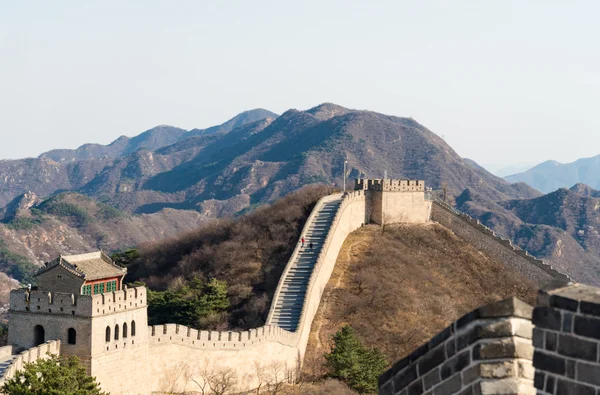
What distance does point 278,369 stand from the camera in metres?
35.6

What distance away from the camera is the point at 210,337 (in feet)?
106

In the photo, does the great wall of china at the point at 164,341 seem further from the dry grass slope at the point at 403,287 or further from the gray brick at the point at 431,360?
the gray brick at the point at 431,360

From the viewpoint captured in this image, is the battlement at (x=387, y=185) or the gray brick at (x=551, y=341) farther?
the battlement at (x=387, y=185)

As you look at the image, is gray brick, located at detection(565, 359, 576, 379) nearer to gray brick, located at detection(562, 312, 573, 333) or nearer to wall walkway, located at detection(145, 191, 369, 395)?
gray brick, located at detection(562, 312, 573, 333)

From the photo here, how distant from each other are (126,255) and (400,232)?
18131 mm

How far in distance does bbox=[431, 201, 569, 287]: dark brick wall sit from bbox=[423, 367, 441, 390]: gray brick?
49.0 metres

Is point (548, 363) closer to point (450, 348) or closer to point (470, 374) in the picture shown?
point (470, 374)

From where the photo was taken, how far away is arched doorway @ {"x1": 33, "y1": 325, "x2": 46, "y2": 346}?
28.1 metres

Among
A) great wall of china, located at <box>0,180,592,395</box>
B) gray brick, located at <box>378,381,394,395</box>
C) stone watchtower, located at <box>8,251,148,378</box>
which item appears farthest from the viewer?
great wall of china, located at <box>0,180,592,395</box>

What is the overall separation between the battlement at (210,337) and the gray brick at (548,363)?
25.0 metres

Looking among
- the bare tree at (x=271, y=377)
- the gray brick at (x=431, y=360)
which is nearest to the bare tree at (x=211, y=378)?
the bare tree at (x=271, y=377)

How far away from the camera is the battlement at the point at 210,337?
3022 centimetres

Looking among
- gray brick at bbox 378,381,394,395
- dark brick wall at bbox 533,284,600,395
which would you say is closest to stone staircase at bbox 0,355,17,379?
gray brick at bbox 378,381,394,395

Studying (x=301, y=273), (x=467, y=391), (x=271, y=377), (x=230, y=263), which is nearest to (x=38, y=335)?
(x=271, y=377)
